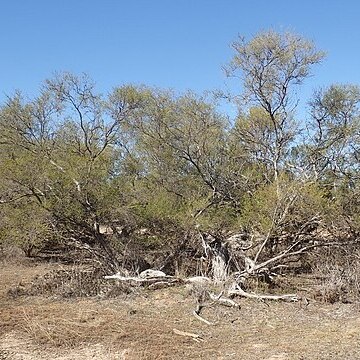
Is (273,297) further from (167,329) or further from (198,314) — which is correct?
(167,329)

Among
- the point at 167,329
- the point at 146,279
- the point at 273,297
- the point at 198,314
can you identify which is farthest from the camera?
the point at 146,279

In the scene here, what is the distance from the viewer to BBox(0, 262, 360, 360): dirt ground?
768cm

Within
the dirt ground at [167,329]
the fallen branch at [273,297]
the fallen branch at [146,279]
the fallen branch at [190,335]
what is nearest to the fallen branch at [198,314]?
the dirt ground at [167,329]

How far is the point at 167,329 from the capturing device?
8.88 m

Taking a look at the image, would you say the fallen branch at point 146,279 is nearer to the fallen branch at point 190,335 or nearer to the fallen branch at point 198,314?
the fallen branch at point 198,314

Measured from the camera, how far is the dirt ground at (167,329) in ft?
25.2

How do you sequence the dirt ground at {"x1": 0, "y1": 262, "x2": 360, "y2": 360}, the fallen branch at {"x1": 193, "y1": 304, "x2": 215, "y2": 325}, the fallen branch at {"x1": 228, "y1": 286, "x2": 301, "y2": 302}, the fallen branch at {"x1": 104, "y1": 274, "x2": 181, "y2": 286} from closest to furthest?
the dirt ground at {"x1": 0, "y1": 262, "x2": 360, "y2": 360}
the fallen branch at {"x1": 193, "y1": 304, "x2": 215, "y2": 325}
the fallen branch at {"x1": 228, "y1": 286, "x2": 301, "y2": 302}
the fallen branch at {"x1": 104, "y1": 274, "x2": 181, "y2": 286}

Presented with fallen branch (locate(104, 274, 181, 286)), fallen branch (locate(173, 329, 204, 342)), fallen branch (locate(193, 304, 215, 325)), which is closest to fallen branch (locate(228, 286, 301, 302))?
fallen branch (locate(193, 304, 215, 325))

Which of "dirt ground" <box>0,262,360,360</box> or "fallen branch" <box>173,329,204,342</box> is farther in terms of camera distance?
"fallen branch" <box>173,329,204,342</box>

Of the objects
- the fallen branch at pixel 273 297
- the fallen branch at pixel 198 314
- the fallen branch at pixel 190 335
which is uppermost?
the fallen branch at pixel 273 297

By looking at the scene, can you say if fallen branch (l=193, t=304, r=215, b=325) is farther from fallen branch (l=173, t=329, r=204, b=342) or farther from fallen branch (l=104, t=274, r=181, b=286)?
fallen branch (l=104, t=274, r=181, b=286)

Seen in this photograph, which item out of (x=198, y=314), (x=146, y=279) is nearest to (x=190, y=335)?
(x=198, y=314)

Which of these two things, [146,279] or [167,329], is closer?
[167,329]

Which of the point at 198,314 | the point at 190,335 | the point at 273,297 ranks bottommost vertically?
the point at 190,335
